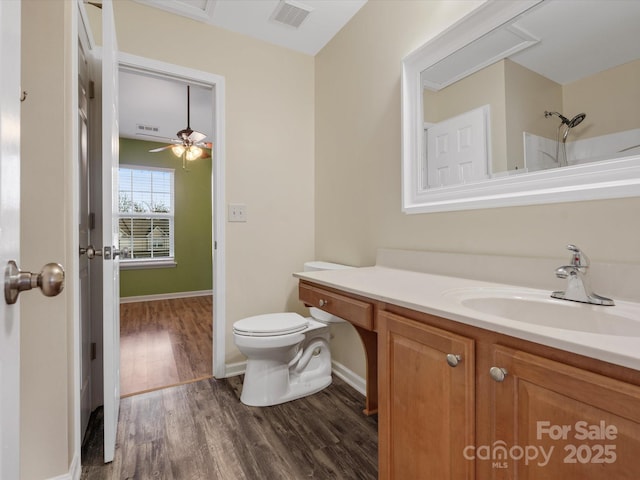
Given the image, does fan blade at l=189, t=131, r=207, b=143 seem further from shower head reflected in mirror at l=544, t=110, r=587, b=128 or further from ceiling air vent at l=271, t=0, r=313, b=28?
shower head reflected in mirror at l=544, t=110, r=587, b=128

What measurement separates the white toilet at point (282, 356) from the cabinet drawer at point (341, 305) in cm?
39

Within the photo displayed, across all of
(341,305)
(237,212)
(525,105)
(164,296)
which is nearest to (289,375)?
(341,305)

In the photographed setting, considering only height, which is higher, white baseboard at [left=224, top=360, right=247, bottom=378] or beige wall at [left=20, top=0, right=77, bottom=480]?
beige wall at [left=20, top=0, right=77, bottom=480]

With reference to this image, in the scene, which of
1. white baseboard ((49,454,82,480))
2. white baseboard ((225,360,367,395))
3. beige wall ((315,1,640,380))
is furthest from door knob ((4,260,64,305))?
white baseboard ((225,360,367,395))

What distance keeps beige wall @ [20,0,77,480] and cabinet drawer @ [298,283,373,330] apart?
38.1 inches

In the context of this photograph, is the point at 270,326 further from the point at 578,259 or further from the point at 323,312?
the point at 578,259

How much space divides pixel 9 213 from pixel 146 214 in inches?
190

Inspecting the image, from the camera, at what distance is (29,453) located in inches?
45.5

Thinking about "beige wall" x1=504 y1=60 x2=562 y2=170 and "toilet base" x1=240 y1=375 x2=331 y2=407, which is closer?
"beige wall" x1=504 y1=60 x2=562 y2=170

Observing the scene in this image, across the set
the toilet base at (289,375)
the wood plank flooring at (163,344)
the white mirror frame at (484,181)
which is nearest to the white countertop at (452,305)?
the white mirror frame at (484,181)

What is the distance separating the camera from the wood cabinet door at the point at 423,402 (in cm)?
79

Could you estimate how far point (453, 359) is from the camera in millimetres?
797

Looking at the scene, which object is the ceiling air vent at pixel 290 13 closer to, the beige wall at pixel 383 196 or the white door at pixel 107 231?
the beige wall at pixel 383 196

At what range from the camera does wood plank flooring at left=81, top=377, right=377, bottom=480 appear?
4.50 ft
